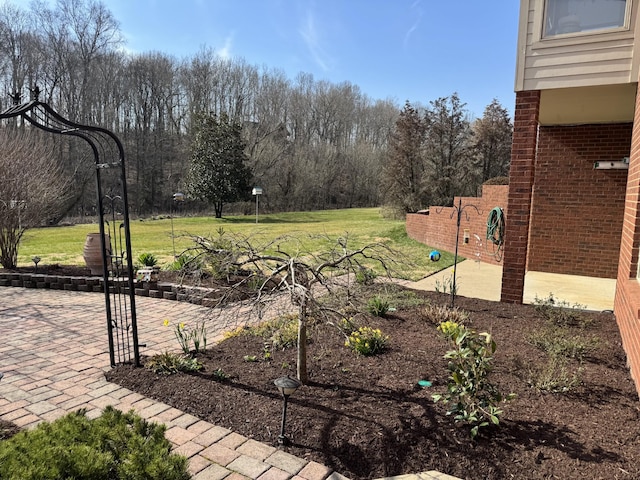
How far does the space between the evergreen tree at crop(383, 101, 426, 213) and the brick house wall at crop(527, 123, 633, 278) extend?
13328 mm

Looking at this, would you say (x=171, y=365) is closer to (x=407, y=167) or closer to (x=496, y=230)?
(x=496, y=230)

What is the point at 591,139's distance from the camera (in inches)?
294

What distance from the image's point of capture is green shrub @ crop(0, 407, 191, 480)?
156 centimetres

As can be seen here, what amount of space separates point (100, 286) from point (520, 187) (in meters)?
7.07

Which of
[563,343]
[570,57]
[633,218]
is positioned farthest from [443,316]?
[570,57]

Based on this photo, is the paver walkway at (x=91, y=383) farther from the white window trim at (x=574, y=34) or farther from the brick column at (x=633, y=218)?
the white window trim at (x=574, y=34)

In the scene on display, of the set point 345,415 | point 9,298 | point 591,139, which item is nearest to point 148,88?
point 9,298

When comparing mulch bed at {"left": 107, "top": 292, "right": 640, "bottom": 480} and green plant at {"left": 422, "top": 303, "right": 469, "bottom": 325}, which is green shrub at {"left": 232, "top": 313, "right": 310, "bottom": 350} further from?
green plant at {"left": 422, "top": 303, "right": 469, "bottom": 325}

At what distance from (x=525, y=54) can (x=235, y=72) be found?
110 feet

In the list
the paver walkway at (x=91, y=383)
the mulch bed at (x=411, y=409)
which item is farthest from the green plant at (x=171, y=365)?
the paver walkway at (x=91, y=383)

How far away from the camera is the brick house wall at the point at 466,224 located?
30.2 ft

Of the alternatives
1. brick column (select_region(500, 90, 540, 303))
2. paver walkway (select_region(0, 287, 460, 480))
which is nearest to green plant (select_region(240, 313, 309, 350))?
paver walkway (select_region(0, 287, 460, 480))

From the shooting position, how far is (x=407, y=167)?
21594mm

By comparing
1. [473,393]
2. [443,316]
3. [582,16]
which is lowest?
[443,316]
